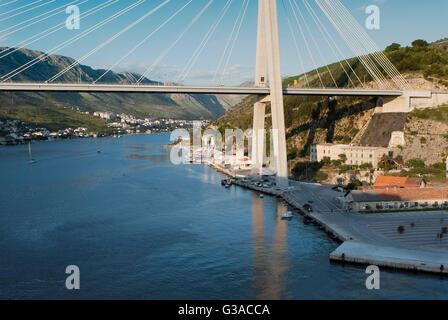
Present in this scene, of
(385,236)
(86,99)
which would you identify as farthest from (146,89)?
(86,99)

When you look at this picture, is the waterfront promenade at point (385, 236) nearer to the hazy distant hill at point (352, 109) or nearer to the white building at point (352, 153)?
the white building at point (352, 153)

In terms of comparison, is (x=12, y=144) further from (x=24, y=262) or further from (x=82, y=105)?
(x=82, y=105)

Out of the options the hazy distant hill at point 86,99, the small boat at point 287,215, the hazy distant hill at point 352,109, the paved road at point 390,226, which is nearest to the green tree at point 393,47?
the hazy distant hill at point 352,109

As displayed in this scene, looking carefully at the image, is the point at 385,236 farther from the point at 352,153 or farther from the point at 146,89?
the point at 146,89

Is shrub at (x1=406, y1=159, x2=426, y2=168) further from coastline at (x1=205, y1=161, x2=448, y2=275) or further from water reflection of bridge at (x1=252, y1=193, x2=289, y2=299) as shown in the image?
coastline at (x1=205, y1=161, x2=448, y2=275)
